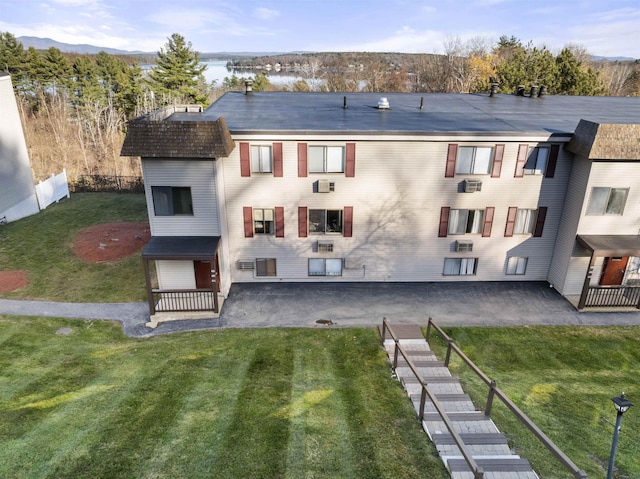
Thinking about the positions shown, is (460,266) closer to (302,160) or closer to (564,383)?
(564,383)

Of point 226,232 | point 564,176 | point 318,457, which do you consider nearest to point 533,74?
point 564,176

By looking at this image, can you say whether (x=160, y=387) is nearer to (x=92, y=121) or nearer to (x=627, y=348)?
(x=627, y=348)

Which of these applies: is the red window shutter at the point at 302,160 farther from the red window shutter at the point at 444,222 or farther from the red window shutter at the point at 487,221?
the red window shutter at the point at 487,221

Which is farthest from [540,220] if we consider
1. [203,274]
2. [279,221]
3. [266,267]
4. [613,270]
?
[203,274]

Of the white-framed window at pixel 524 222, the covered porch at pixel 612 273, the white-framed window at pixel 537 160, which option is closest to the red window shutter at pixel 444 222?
the white-framed window at pixel 524 222

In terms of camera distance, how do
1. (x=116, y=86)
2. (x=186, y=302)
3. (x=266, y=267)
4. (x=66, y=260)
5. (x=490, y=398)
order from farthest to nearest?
1. (x=116, y=86)
2. (x=66, y=260)
3. (x=266, y=267)
4. (x=186, y=302)
5. (x=490, y=398)

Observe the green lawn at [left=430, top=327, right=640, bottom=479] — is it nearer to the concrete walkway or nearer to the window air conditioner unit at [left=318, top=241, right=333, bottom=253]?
the concrete walkway
